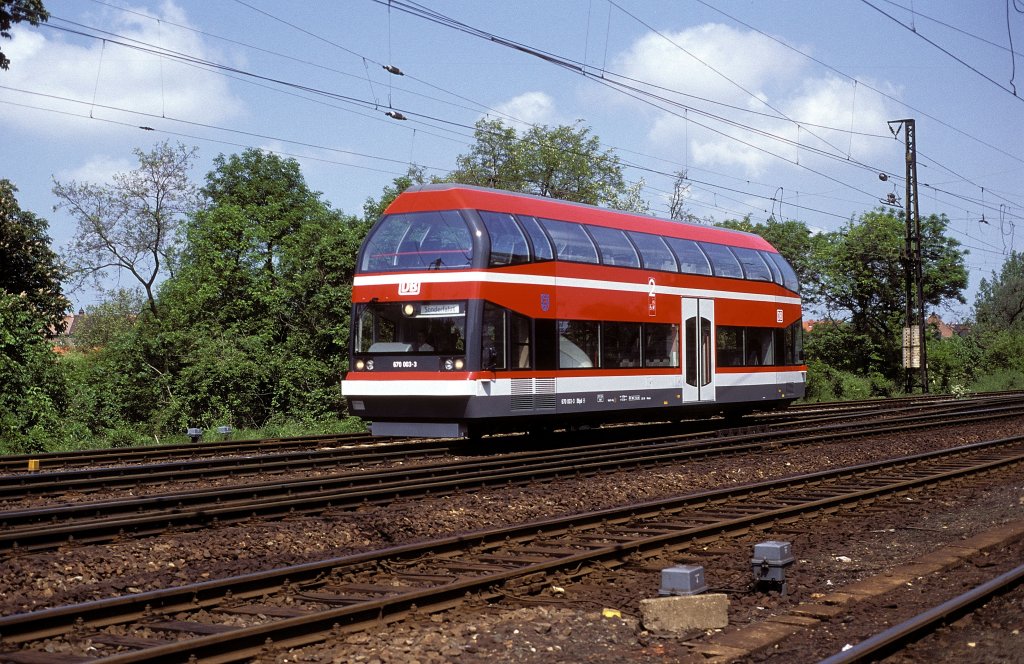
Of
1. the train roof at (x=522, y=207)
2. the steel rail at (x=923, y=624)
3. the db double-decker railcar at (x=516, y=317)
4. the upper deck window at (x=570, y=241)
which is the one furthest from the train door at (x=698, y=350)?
the steel rail at (x=923, y=624)

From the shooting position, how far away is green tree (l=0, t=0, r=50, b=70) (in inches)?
868

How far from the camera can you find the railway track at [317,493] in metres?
9.60

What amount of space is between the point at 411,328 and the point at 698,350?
693cm

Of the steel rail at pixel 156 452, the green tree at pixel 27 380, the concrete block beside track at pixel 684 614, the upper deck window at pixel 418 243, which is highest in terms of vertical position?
the upper deck window at pixel 418 243

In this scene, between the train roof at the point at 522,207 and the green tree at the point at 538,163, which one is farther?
the green tree at the point at 538,163

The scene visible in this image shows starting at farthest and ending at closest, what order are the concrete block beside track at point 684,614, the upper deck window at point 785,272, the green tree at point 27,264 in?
the green tree at point 27,264 < the upper deck window at point 785,272 < the concrete block beside track at point 684,614

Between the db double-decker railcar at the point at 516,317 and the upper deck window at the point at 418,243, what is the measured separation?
23 millimetres

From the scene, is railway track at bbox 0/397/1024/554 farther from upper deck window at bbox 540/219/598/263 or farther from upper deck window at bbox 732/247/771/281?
upper deck window at bbox 732/247/771/281

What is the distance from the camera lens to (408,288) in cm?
1670

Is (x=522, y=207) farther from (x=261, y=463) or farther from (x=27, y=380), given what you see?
(x=27, y=380)

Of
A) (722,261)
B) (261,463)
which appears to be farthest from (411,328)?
(722,261)

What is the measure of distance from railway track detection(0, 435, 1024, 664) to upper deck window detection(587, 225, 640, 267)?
6954 mm

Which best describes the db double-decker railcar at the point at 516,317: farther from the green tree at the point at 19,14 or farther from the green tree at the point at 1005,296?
the green tree at the point at 1005,296

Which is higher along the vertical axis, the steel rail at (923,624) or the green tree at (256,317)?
the green tree at (256,317)
